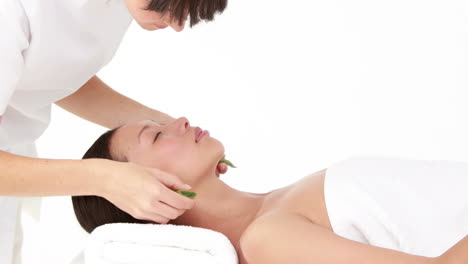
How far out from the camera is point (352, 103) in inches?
111

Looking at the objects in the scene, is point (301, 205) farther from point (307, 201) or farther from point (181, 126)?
point (181, 126)

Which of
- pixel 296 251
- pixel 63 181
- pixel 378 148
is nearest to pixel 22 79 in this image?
pixel 63 181

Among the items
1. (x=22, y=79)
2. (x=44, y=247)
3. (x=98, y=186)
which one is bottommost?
(x=44, y=247)

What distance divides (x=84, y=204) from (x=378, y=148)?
4.02 ft

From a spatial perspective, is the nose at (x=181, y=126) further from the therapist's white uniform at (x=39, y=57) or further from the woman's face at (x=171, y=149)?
the therapist's white uniform at (x=39, y=57)

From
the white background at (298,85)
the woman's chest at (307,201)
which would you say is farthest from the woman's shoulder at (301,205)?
the white background at (298,85)

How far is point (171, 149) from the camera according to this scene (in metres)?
1.90

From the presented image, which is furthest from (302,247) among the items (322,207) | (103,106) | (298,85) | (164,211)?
(298,85)

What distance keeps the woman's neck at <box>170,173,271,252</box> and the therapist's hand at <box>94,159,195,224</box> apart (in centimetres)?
29

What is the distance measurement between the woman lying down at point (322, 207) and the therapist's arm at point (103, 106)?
22 cm

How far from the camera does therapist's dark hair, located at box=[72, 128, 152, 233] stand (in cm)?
191

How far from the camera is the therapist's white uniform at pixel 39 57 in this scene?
1.62m

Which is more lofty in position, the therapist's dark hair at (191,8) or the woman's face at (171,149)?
the therapist's dark hair at (191,8)

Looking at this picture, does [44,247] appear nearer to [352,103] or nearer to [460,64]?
[352,103]
